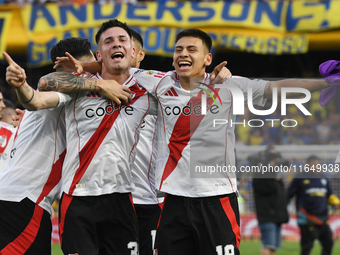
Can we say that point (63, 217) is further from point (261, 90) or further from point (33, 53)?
point (33, 53)

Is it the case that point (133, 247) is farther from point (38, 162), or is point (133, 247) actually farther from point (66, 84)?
point (66, 84)


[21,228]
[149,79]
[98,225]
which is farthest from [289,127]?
[21,228]

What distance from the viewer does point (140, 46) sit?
5.61 m

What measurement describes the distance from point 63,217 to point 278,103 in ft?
6.60

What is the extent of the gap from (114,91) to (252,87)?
1.13m

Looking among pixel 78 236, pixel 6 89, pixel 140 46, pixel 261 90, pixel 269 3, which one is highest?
pixel 269 3

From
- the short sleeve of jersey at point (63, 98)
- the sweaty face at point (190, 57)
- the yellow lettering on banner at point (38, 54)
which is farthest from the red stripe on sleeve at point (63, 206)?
the yellow lettering on banner at point (38, 54)

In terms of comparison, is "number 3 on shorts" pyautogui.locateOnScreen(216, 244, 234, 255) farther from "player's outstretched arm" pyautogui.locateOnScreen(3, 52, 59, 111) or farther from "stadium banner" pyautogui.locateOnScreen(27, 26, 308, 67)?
"stadium banner" pyautogui.locateOnScreen(27, 26, 308, 67)

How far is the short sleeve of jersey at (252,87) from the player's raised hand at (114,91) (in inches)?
33.9

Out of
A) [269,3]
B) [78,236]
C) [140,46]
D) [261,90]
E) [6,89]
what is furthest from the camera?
[6,89]

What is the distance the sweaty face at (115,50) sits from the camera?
4.14 m

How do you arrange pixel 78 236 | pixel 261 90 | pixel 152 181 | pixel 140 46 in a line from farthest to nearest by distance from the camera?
pixel 140 46
pixel 152 181
pixel 261 90
pixel 78 236

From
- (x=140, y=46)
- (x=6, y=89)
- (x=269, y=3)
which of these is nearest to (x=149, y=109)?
(x=140, y=46)

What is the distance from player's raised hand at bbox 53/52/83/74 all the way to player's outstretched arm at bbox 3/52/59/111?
0.30 meters
